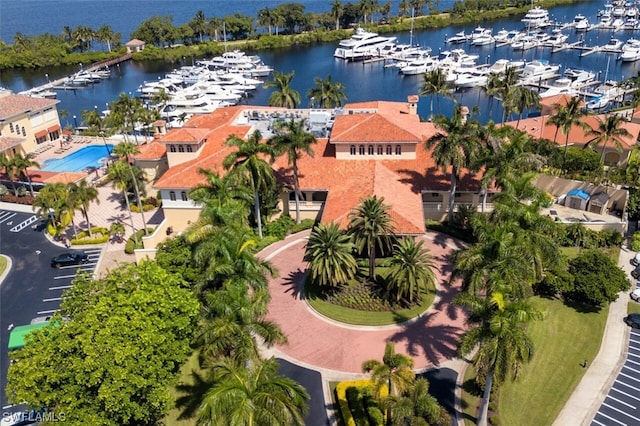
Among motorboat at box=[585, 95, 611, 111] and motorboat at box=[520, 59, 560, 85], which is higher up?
motorboat at box=[520, 59, 560, 85]

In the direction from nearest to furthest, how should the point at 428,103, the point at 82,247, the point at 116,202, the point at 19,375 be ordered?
the point at 19,375
the point at 82,247
the point at 116,202
the point at 428,103

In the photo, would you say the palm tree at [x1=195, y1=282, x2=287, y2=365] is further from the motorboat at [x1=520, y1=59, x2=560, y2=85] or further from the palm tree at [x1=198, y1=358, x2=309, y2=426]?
the motorboat at [x1=520, y1=59, x2=560, y2=85]

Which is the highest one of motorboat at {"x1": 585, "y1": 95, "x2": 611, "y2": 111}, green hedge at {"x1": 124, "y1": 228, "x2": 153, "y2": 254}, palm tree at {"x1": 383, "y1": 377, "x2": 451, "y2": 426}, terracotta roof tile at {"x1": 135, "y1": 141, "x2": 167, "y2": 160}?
terracotta roof tile at {"x1": 135, "y1": 141, "x2": 167, "y2": 160}

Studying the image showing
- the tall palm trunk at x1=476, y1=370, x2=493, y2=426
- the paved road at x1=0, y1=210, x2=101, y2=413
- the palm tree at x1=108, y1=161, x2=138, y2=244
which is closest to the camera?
the tall palm trunk at x1=476, y1=370, x2=493, y2=426

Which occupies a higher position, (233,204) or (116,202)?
(233,204)

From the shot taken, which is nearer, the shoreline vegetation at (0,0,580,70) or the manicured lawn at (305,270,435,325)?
the manicured lawn at (305,270,435,325)

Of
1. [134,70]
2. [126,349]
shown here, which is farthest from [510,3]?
[126,349]

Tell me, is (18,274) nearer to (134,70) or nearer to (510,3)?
(134,70)

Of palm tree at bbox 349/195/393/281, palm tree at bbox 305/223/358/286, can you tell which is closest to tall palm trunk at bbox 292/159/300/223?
palm tree at bbox 349/195/393/281
